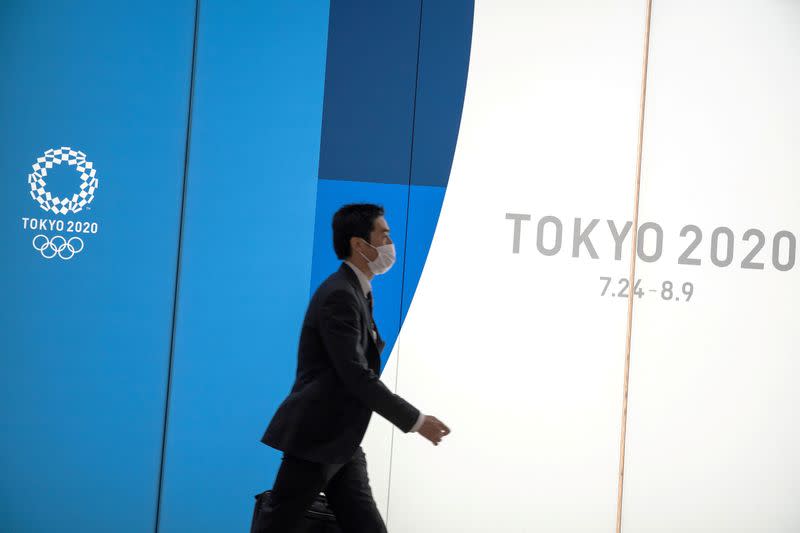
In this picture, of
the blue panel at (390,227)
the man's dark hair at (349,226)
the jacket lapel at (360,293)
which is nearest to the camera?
the jacket lapel at (360,293)

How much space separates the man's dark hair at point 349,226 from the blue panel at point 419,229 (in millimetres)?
705

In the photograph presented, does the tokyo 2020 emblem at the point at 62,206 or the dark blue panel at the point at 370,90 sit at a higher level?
the dark blue panel at the point at 370,90

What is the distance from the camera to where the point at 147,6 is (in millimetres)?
2721

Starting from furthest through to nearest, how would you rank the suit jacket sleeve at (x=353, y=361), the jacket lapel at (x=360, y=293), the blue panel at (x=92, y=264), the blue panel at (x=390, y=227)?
the blue panel at (x=390, y=227) < the blue panel at (x=92, y=264) < the jacket lapel at (x=360, y=293) < the suit jacket sleeve at (x=353, y=361)

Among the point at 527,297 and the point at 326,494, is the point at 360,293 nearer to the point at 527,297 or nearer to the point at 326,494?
the point at 326,494

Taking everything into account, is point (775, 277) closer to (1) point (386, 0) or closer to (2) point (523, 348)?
(2) point (523, 348)

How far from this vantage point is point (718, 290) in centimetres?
304

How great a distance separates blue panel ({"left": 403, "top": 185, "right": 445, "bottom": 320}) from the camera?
9.39 ft

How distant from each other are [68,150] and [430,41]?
1.45 meters

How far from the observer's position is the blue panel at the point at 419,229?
9.39 feet

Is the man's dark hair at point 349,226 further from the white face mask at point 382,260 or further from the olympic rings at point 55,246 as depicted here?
the olympic rings at point 55,246

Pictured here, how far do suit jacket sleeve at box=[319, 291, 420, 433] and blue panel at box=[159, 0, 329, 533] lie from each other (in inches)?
36.8

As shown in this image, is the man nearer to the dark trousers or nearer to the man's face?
the dark trousers

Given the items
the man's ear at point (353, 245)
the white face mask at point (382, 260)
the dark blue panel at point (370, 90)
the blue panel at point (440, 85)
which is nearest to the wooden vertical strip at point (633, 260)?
the blue panel at point (440, 85)
